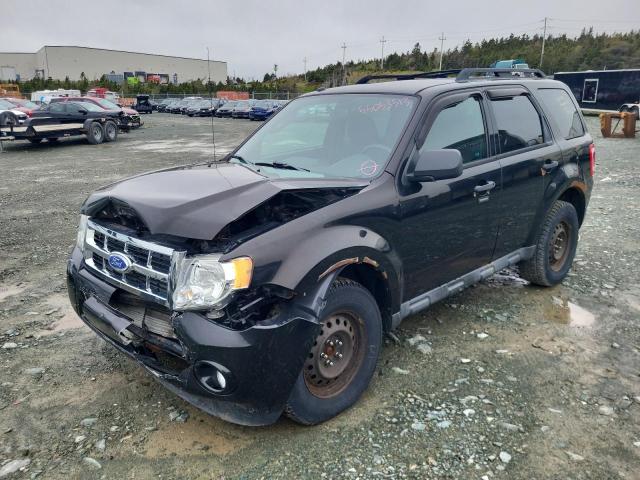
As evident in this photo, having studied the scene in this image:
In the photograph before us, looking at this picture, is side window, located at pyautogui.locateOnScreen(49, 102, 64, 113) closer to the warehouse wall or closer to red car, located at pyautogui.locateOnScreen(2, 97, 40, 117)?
red car, located at pyautogui.locateOnScreen(2, 97, 40, 117)

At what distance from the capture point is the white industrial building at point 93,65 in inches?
3221

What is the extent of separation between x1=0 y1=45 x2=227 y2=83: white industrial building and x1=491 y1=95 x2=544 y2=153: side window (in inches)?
3152

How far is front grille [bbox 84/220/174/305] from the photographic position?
274 centimetres

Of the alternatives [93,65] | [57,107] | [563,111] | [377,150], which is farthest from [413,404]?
[93,65]

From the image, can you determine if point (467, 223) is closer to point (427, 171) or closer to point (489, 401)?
point (427, 171)

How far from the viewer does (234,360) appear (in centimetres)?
250

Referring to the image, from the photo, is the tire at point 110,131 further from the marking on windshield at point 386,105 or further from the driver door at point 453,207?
the driver door at point 453,207

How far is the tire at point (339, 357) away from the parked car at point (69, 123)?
1760 cm

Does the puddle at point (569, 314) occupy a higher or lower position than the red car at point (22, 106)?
lower

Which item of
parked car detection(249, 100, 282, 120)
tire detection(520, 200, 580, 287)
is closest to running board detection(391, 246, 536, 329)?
tire detection(520, 200, 580, 287)

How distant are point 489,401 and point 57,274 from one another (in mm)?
4545

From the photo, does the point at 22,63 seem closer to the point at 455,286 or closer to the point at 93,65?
the point at 93,65

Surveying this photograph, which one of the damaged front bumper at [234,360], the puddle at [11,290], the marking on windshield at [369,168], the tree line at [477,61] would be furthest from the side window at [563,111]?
the tree line at [477,61]

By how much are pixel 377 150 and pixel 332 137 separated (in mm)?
467
